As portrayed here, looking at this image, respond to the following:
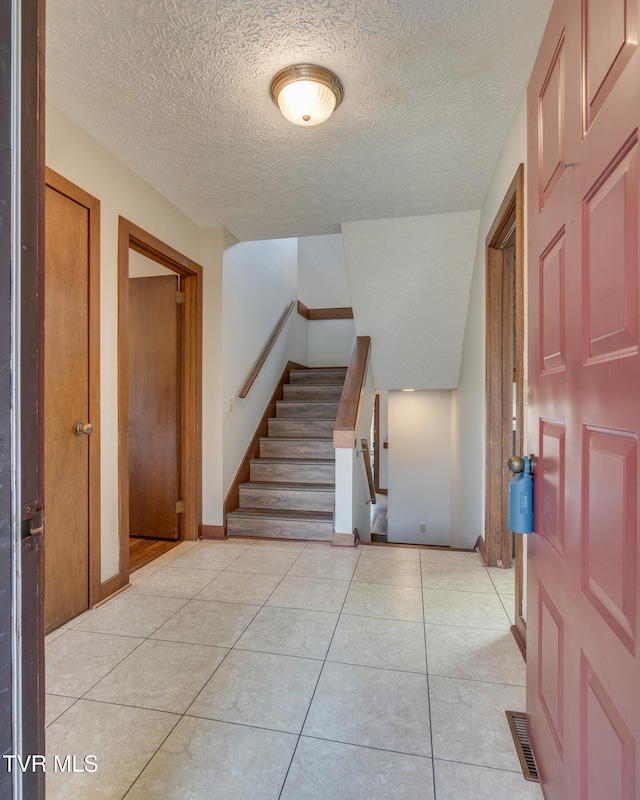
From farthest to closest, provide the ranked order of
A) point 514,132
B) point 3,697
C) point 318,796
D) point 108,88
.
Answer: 1. point 514,132
2. point 108,88
3. point 318,796
4. point 3,697

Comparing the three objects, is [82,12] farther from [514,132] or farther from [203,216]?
[514,132]

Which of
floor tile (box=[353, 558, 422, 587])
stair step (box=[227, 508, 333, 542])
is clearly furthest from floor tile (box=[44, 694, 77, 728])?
stair step (box=[227, 508, 333, 542])

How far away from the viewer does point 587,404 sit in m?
0.80

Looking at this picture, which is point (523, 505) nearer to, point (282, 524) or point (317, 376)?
point (282, 524)

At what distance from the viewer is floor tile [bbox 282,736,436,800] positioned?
111 cm

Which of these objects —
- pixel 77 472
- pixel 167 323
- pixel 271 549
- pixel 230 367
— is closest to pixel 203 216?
pixel 167 323

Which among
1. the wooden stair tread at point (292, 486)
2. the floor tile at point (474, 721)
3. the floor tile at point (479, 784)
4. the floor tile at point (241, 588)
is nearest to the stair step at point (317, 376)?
the wooden stair tread at point (292, 486)

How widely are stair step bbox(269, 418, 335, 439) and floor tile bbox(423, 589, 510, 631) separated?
2035mm

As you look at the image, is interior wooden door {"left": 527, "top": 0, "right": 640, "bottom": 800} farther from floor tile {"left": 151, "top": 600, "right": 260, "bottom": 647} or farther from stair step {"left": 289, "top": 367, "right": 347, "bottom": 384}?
stair step {"left": 289, "top": 367, "right": 347, "bottom": 384}

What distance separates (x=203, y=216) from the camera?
3.06 m

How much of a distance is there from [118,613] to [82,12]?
98.5 inches

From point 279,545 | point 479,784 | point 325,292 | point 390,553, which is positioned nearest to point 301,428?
point 279,545

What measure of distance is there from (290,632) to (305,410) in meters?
2.67

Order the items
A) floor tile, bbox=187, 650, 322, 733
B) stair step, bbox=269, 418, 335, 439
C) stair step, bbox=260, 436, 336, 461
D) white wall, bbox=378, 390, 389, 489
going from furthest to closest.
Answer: white wall, bbox=378, 390, 389, 489
stair step, bbox=269, 418, 335, 439
stair step, bbox=260, 436, 336, 461
floor tile, bbox=187, 650, 322, 733
